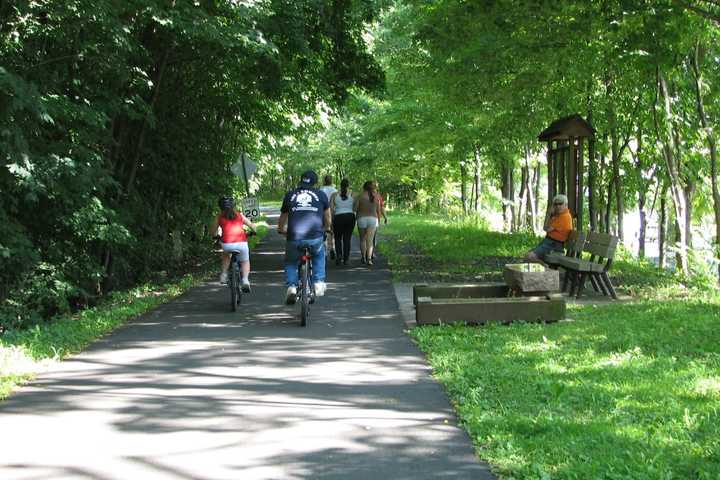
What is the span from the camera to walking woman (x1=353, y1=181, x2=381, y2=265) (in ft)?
61.3

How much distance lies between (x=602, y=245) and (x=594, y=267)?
2.62 feet

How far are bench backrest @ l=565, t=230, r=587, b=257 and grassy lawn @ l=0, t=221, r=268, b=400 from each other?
6.58 metres

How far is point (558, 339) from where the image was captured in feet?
29.7

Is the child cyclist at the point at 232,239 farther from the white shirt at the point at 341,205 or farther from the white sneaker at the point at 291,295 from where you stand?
the white shirt at the point at 341,205

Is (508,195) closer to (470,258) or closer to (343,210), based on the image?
(470,258)

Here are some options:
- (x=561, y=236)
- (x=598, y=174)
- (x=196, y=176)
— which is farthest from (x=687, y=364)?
(x=598, y=174)

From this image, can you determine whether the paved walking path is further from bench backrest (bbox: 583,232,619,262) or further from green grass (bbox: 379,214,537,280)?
green grass (bbox: 379,214,537,280)

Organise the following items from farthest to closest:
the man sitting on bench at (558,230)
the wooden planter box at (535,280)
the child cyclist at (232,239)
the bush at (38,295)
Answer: the man sitting on bench at (558,230)
the child cyclist at (232,239)
the bush at (38,295)
the wooden planter box at (535,280)

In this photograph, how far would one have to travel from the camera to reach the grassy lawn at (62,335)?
25.2 ft

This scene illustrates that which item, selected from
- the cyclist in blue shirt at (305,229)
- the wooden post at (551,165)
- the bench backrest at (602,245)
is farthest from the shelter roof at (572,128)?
the cyclist in blue shirt at (305,229)

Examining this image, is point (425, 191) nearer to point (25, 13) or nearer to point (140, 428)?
point (25, 13)

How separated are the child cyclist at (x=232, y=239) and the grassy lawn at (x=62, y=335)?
55.7 inches

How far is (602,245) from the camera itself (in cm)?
1307

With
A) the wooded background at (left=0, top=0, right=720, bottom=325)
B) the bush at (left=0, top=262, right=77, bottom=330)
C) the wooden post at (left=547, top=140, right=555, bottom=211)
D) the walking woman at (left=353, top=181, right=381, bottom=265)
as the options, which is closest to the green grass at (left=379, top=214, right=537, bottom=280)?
the walking woman at (left=353, top=181, right=381, bottom=265)
